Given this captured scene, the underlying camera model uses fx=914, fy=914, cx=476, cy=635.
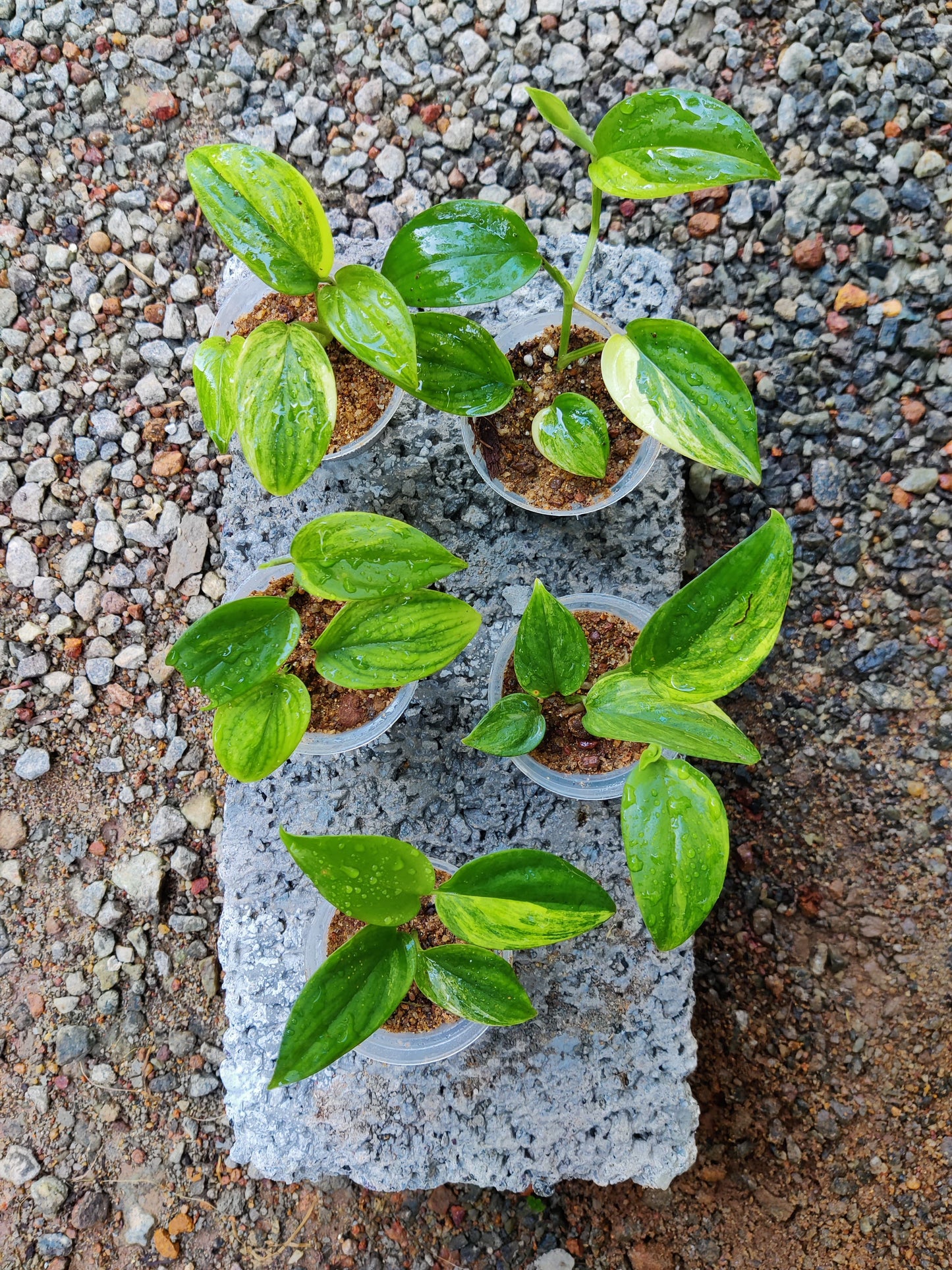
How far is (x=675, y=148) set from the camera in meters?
1.00

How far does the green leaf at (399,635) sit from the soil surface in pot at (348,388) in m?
0.35

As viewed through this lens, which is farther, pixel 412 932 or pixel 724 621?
pixel 412 932

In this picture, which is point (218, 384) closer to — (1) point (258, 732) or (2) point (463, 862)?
(1) point (258, 732)

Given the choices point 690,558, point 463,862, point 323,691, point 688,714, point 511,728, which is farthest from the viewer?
point 690,558

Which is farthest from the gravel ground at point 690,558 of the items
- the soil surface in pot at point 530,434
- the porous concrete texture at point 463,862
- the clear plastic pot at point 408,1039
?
the clear plastic pot at point 408,1039

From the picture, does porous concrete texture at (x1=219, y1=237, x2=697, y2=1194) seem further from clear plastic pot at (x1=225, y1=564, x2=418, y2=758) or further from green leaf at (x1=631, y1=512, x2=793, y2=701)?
green leaf at (x1=631, y1=512, x2=793, y2=701)

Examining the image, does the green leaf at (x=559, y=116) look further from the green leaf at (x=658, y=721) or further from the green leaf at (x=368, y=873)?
the green leaf at (x=368, y=873)

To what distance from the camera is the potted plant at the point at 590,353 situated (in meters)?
0.99

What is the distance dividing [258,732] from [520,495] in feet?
1.69

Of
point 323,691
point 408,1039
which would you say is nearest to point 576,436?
point 323,691

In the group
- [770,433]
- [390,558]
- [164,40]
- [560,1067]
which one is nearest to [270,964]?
[560,1067]

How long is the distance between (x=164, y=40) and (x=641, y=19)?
0.85m

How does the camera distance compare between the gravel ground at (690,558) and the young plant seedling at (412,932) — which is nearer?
the young plant seedling at (412,932)

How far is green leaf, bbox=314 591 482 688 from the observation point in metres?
1.07
